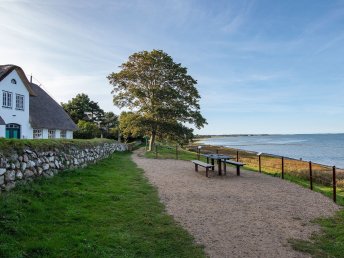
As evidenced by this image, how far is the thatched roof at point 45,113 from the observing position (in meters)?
25.4

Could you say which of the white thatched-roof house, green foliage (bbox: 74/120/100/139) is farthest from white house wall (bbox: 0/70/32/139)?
green foliage (bbox: 74/120/100/139)


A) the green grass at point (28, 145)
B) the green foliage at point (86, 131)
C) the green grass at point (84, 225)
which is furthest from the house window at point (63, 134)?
the green grass at point (84, 225)

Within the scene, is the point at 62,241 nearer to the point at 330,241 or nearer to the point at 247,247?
the point at 247,247

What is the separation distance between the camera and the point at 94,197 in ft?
25.2

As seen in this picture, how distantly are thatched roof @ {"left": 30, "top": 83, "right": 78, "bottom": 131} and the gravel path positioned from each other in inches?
667

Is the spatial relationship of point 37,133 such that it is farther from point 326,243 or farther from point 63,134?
point 326,243

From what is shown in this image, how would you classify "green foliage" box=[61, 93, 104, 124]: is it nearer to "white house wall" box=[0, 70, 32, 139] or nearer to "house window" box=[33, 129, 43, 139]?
"house window" box=[33, 129, 43, 139]

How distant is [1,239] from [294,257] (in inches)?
175

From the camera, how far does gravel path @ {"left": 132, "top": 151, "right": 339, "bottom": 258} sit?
5.16m

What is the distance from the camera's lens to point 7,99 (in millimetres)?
21141

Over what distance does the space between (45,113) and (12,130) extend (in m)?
5.46

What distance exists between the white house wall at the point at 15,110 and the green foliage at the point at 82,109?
21768mm

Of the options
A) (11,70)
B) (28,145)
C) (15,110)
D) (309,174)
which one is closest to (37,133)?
(15,110)

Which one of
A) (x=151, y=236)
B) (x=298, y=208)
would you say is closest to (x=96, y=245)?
(x=151, y=236)
